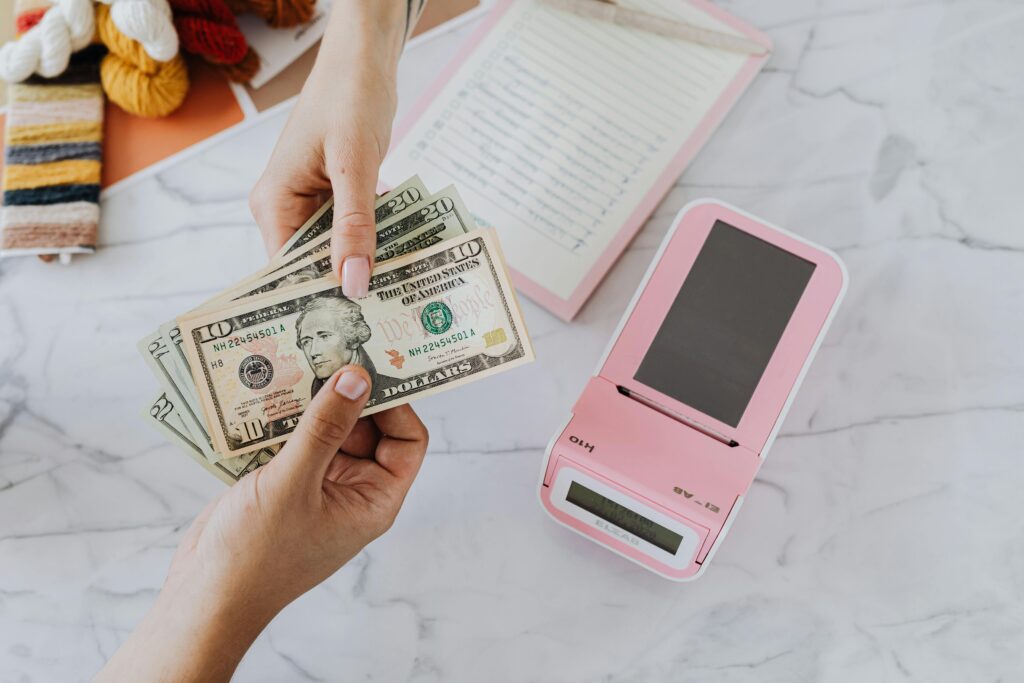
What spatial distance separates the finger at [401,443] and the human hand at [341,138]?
0.13 metres

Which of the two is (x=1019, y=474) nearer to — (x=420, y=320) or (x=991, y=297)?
(x=991, y=297)

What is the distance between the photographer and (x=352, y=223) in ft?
2.30

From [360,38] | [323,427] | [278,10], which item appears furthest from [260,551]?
[278,10]

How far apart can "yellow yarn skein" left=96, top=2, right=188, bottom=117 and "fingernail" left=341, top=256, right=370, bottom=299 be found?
39cm

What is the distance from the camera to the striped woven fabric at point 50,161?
91cm

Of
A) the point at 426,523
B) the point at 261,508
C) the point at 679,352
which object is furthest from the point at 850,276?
the point at 261,508

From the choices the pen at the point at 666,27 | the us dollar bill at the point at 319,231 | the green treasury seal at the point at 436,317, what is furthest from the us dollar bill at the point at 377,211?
the pen at the point at 666,27

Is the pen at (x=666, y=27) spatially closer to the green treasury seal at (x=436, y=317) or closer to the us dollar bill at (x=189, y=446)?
the green treasury seal at (x=436, y=317)

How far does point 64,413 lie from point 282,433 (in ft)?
1.06

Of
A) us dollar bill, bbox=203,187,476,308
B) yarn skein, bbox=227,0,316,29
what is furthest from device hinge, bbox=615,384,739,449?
yarn skein, bbox=227,0,316,29

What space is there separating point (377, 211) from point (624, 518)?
14.9 inches

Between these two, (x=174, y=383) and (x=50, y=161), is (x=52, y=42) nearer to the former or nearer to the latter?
(x=50, y=161)

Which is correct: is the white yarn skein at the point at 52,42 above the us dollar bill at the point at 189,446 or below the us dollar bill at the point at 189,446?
above

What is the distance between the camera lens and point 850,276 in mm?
904
